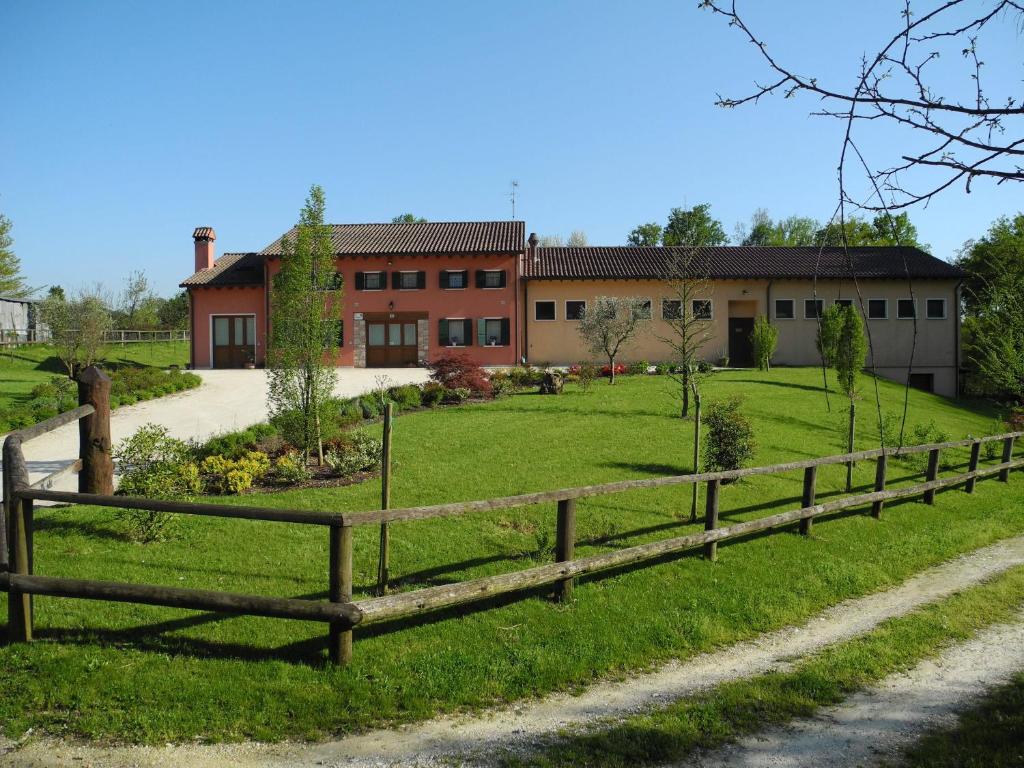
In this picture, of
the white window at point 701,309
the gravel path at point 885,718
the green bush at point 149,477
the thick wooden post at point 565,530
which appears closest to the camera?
the gravel path at point 885,718

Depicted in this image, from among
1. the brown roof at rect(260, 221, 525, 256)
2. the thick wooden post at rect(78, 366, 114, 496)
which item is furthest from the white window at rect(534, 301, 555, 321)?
the thick wooden post at rect(78, 366, 114, 496)

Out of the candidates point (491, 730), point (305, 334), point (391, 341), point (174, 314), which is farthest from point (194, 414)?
point (174, 314)

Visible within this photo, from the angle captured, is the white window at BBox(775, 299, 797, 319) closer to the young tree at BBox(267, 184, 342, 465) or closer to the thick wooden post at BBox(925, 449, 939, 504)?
the thick wooden post at BBox(925, 449, 939, 504)

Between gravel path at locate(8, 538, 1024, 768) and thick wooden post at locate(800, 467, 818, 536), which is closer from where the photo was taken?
gravel path at locate(8, 538, 1024, 768)

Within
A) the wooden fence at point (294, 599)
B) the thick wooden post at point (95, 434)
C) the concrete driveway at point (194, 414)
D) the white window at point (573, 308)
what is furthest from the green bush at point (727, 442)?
the white window at point (573, 308)

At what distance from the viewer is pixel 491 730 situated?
4598 millimetres

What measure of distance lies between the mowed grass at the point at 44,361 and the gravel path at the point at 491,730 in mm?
18508

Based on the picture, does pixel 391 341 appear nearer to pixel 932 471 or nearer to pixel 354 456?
pixel 354 456

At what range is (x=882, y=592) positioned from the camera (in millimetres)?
7938

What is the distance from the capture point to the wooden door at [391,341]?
34312 millimetres

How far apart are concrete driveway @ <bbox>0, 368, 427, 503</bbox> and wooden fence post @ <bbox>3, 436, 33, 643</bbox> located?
6139 millimetres

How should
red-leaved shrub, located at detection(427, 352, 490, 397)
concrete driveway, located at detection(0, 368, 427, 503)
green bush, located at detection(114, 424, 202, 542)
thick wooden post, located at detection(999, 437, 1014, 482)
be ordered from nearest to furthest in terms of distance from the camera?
green bush, located at detection(114, 424, 202, 542), concrete driveway, located at detection(0, 368, 427, 503), thick wooden post, located at detection(999, 437, 1014, 482), red-leaved shrub, located at detection(427, 352, 490, 397)

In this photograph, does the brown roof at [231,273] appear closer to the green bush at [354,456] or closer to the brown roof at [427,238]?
the brown roof at [427,238]

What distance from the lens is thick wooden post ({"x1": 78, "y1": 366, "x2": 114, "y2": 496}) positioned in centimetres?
772
